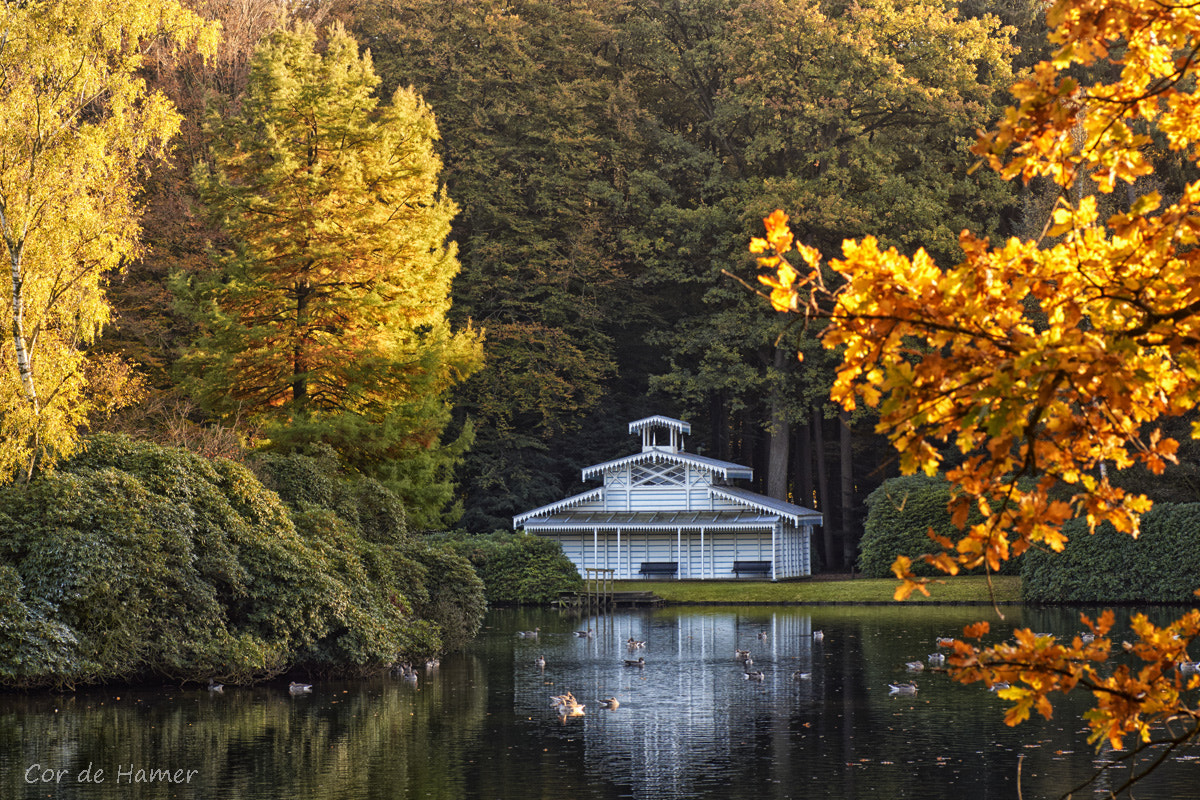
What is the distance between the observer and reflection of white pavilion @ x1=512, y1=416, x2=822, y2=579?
44.0 m

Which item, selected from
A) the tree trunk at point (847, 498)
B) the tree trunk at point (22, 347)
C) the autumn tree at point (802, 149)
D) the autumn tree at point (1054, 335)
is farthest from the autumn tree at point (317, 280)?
the autumn tree at point (1054, 335)

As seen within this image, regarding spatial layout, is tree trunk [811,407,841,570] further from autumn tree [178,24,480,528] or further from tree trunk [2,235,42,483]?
tree trunk [2,235,42,483]

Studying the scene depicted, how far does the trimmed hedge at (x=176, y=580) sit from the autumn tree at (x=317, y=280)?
721cm

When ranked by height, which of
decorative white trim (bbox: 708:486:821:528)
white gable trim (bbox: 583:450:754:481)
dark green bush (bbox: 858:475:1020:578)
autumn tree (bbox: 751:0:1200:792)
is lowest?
autumn tree (bbox: 751:0:1200:792)

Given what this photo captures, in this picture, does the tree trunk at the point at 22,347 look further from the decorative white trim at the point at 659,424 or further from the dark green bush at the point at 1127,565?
the decorative white trim at the point at 659,424

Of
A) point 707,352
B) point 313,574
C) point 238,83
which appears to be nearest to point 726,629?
point 313,574

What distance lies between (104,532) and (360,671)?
524cm

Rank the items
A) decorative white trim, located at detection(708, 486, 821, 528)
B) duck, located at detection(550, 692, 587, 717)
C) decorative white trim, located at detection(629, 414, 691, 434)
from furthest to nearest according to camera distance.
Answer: decorative white trim, located at detection(629, 414, 691, 434) → decorative white trim, located at detection(708, 486, 821, 528) → duck, located at detection(550, 692, 587, 717)

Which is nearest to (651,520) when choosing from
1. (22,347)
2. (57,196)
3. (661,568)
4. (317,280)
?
(661,568)

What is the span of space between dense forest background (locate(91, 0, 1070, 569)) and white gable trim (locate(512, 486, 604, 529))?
2.45 m

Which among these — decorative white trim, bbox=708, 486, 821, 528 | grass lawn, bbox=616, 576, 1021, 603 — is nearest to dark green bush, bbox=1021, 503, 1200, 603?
grass lawn, bbox=616, 576, 1021, 603

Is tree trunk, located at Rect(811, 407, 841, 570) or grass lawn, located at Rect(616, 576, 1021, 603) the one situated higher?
tree trunk, located at Rect(811, 407, 841, 570)

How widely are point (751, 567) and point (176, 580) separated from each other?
2690 cm

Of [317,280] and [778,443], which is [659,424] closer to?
[778,443]
